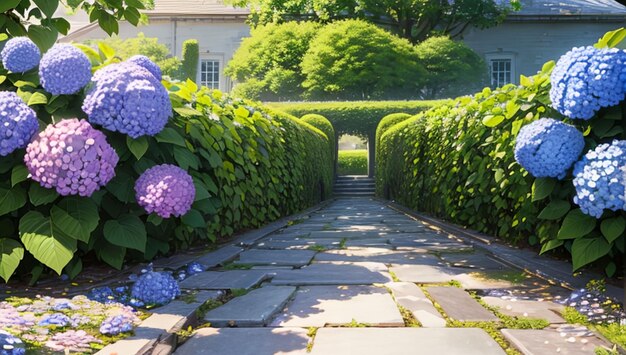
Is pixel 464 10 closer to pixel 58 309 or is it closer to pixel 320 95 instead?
pixel 320 95

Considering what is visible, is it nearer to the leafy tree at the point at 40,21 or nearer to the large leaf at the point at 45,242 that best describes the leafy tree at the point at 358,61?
the leafy tree at the point at 40,21

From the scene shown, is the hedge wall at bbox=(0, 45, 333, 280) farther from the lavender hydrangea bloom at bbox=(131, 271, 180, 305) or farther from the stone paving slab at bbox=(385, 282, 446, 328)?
the stone paving slab at bbox=(385, 282, 446, 328)

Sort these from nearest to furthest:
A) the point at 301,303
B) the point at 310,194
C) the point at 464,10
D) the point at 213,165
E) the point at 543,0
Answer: the point at 301,303 → the point at 213,165 → the point at 310,194 → the point at 464,10 → the point at 543,0

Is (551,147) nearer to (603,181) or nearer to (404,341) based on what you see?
(603,181)

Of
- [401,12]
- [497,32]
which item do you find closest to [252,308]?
[401,12]

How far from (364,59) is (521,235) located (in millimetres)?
23135

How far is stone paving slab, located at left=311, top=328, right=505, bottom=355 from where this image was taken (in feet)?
7.84

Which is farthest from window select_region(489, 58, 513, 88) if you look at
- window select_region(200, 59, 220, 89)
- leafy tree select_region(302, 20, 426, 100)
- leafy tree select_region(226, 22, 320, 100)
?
window select_region(200, 59, 220, 89)

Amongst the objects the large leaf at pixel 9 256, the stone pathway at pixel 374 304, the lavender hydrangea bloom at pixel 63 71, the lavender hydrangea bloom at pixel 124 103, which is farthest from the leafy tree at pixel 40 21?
the stone pathway at pixel 374 304

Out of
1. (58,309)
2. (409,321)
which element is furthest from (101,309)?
(409,321)

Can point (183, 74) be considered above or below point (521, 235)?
above

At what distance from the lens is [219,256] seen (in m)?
4.75

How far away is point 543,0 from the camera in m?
34.4

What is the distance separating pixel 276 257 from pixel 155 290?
1929mm
